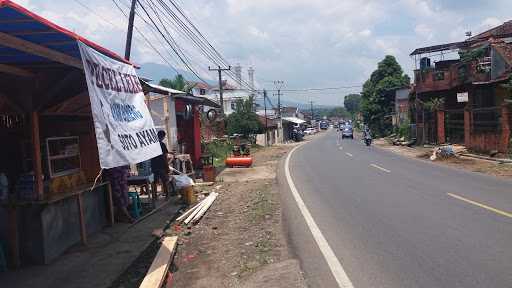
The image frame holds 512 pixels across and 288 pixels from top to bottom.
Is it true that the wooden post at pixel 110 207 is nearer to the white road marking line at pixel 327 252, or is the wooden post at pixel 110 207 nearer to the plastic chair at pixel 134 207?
the plastic chair at pixel 134 207

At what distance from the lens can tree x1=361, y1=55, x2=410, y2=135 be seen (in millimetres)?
65188

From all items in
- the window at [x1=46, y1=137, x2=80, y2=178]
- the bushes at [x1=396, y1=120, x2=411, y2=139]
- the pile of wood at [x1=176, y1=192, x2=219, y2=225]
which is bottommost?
the pile of wood at [x1=176, y1=192, x2=219, y2=225]

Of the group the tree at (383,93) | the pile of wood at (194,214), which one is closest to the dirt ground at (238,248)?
the pile of wood at (194,214)

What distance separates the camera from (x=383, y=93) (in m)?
65.8

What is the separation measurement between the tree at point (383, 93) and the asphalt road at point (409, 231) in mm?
51604

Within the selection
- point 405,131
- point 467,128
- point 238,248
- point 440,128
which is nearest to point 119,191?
point 238,248

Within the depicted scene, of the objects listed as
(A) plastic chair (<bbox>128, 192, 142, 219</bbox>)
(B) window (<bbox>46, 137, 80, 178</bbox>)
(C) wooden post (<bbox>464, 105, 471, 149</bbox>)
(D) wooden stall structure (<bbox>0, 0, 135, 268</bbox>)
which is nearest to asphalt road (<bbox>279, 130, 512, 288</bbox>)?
(A) plastic chair (<bbox>128, 192, 142, 219</bbox>)

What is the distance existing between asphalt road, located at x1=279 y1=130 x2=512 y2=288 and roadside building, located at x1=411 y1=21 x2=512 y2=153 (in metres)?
10.7

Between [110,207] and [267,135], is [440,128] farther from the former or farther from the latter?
[267,135]

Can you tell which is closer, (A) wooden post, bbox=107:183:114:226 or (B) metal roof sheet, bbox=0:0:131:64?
(B) metal roof sheet, bbox=0:0:131:64

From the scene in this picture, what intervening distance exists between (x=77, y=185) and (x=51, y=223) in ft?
6.31

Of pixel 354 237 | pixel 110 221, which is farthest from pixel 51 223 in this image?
pixel 354 237

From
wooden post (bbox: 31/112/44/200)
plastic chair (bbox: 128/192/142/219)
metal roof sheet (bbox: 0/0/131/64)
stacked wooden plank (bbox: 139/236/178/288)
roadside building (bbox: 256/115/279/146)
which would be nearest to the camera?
metal roof sheet (bbox: 0/0/131/64)

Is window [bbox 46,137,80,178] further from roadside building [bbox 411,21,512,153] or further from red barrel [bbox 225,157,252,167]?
roadside building [bbox 411,21,512,153]
